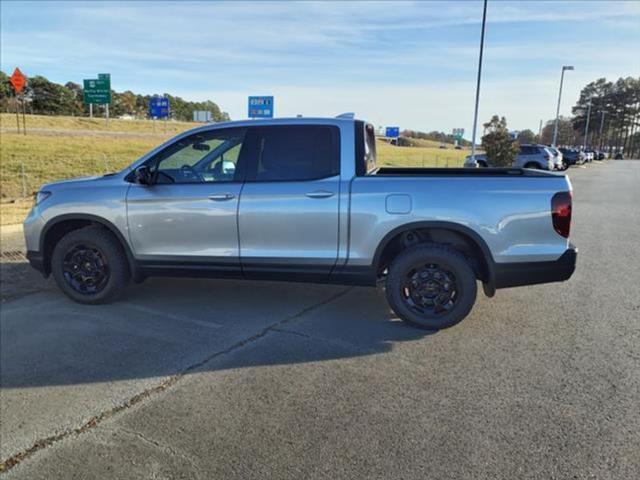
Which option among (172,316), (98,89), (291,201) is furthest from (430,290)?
(98,89)

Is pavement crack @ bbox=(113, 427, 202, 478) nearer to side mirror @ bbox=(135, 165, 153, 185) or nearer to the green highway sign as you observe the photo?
side mirror @ bbox=(135, 165, 153, 185)

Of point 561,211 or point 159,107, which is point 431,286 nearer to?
point 561,211

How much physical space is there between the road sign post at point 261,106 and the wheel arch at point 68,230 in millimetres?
27932

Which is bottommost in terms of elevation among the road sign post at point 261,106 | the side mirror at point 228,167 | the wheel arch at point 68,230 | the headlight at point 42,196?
the wheel arch at point 68,230

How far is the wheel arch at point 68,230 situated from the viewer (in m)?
5.16

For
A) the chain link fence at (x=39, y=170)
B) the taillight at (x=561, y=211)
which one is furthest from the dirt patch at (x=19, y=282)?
the chain link fence at (x=39, y=170)

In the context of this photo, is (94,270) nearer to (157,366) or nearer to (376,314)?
(157,366)

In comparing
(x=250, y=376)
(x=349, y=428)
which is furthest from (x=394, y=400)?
(x=250, y=376)

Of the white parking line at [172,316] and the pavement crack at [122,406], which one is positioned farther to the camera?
the white parking line at [172,316]

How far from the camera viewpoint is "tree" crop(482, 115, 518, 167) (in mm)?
26253

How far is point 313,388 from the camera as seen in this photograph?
142 inches

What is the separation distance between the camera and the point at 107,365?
3.97 m

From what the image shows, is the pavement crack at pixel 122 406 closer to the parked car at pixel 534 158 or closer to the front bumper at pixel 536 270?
the front bumper at pixel 536 270

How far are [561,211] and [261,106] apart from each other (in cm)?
2991
